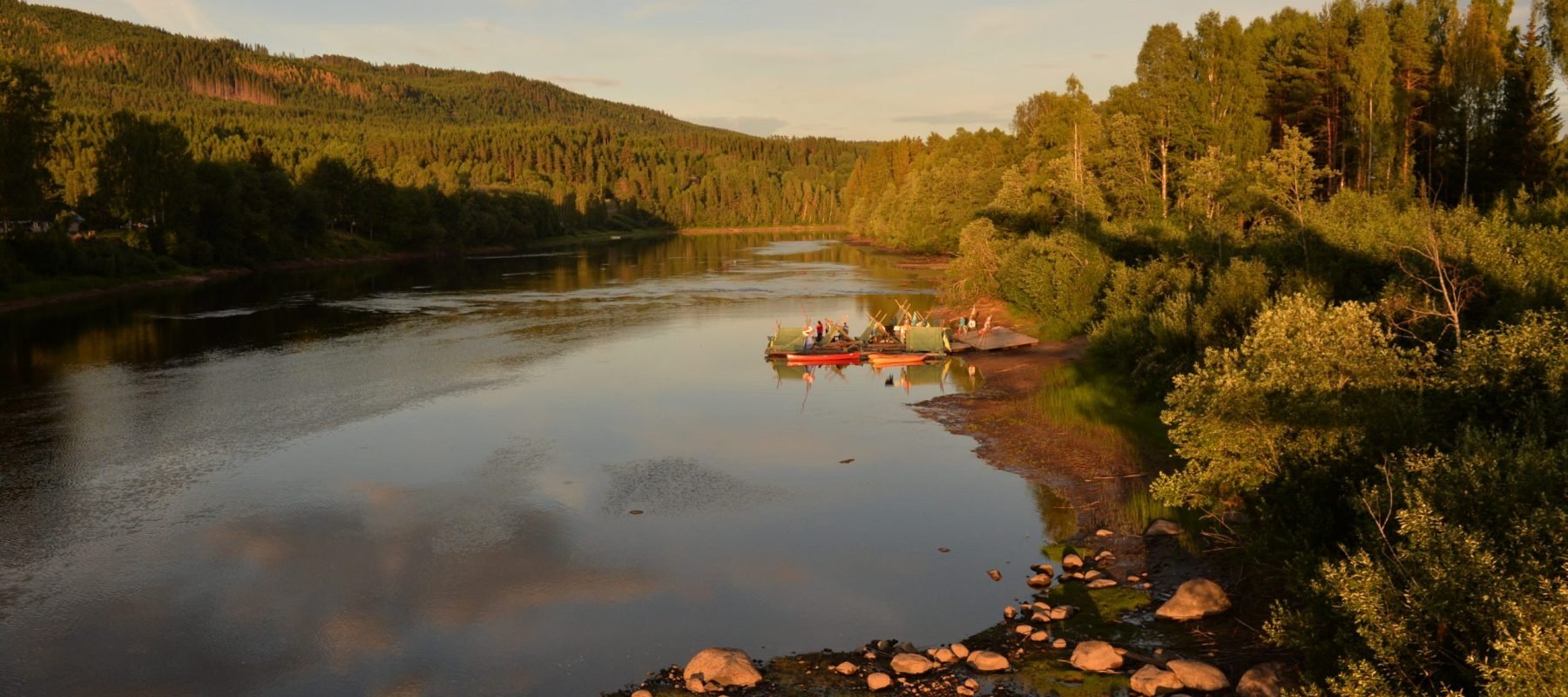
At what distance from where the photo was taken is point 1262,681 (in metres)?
18.8

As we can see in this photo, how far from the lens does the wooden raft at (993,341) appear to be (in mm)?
62781

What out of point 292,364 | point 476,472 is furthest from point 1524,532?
point 292,364

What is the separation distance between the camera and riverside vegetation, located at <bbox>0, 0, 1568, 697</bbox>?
656 inches

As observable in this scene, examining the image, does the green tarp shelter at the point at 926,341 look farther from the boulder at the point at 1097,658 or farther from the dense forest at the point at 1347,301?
the boulder at the point at 1097,658

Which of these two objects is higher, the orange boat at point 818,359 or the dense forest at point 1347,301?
the dense forest at point 1347,301

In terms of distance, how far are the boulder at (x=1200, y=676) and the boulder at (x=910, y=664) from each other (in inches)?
186

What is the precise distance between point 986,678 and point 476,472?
74.9 ft

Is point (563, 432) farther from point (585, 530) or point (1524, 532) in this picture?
point (1524, 532)

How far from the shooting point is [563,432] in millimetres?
43500

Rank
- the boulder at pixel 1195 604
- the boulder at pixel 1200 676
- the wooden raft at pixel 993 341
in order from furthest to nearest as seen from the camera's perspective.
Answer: the wooden raft at pixel 993 341 → the boulder at pixel 1195 604 → the boulder at pixel 1200 676

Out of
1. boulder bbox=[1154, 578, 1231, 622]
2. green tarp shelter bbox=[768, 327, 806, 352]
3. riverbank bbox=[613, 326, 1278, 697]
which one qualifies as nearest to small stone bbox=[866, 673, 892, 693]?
riverbank bbox=[613, 326, 1278, 697]

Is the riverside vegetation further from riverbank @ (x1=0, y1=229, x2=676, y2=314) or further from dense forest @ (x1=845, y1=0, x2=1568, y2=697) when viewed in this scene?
riverbank @ (x1=0, y1=229, x2=676, y2=314)

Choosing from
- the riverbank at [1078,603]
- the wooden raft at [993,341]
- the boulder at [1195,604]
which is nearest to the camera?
the riverbank at [1078,603]

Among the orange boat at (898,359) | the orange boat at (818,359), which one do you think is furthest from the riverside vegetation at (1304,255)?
the orange boat at (818,359)
